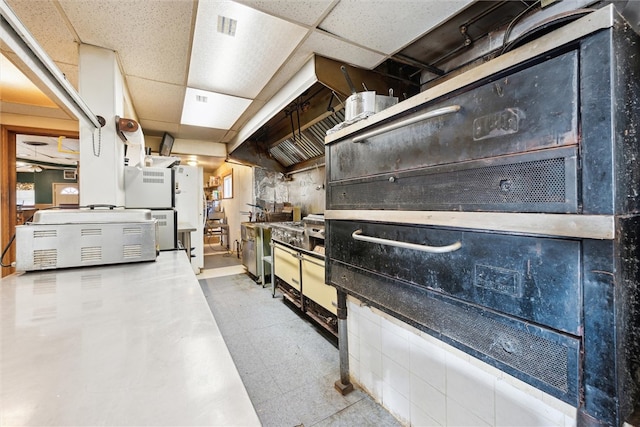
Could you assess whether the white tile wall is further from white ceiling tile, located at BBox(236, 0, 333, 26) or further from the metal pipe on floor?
white ceiling tile, located at BBox(236, 0, 333, 26)

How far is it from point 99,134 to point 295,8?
5.89 feet

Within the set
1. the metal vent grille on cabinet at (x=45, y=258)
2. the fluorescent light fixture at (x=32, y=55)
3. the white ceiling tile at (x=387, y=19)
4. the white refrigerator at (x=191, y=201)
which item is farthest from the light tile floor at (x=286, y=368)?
the white ceiling tile at (x=387, y=19)

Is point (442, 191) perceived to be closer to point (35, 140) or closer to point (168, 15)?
point (168, 15)

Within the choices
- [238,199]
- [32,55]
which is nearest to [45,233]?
[32,55]

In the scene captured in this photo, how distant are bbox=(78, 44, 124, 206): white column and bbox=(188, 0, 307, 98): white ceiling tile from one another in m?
0.67

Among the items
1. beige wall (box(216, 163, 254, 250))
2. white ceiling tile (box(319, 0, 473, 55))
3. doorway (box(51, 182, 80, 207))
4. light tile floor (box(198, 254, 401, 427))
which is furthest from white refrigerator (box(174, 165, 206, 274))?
doorway (box(51, 182, 80, 207))

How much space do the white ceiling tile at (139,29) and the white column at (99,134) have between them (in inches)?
5.7

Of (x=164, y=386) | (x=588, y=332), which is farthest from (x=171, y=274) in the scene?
(x=588, y=332)

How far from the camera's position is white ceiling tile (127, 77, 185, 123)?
2768 mm

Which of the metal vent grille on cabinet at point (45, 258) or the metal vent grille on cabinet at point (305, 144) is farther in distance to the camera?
the metal vent grille on cabinet at point (305, 144)

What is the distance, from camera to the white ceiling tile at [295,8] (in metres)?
1.61

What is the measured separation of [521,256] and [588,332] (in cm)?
22

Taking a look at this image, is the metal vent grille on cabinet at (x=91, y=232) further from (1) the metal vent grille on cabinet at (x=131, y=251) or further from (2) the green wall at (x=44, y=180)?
(2) the green wall at (x=44, y=180)

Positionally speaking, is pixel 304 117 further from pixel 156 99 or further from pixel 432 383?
pixel 432 383
